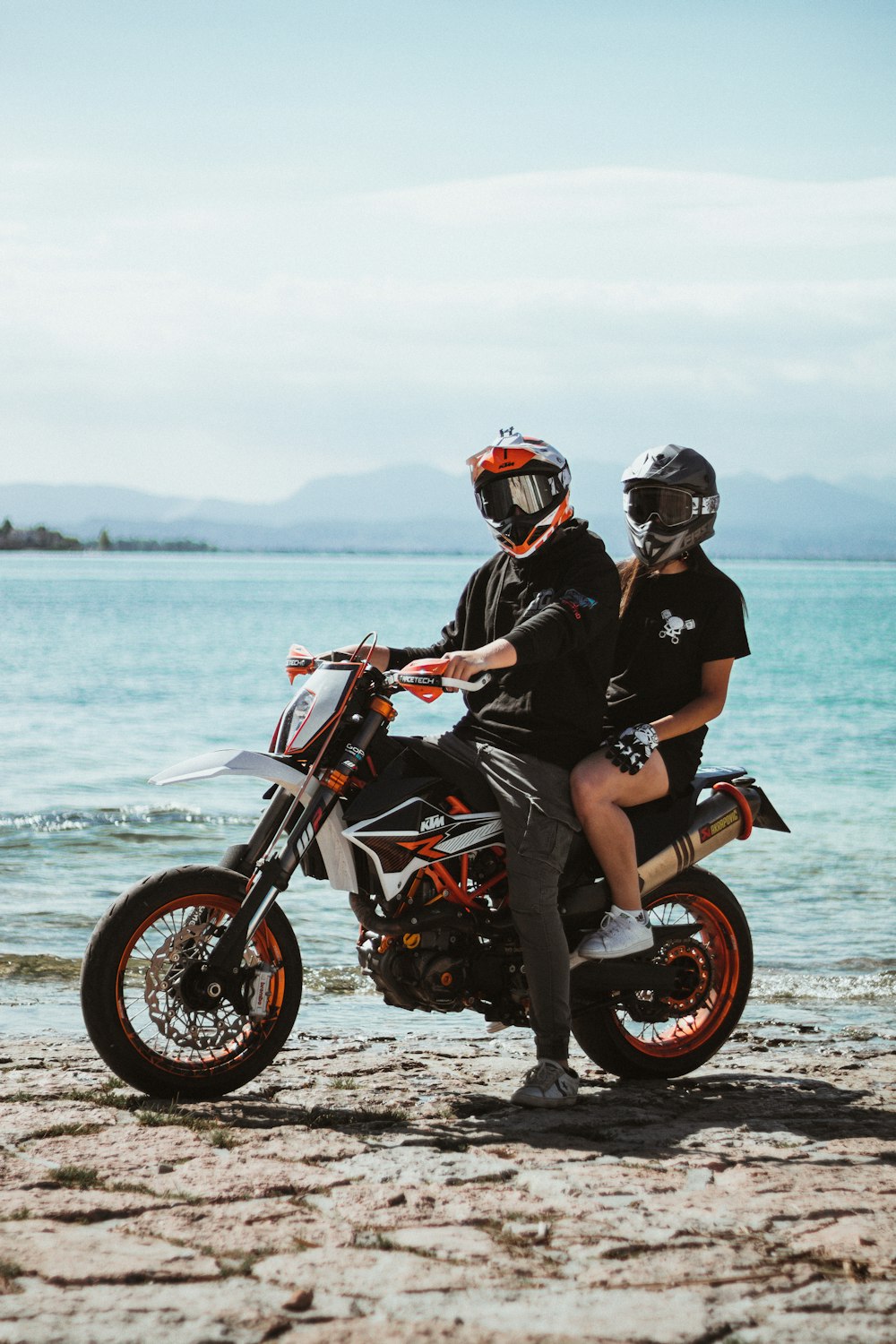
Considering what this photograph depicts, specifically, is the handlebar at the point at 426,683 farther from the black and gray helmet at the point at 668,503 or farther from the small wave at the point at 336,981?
the small wave at the point at 336,981

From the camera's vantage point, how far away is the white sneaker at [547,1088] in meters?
5.56

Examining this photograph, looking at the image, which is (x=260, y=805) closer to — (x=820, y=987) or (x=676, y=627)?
(x=820, y=987)

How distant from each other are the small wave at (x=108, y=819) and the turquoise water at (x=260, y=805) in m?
0.03

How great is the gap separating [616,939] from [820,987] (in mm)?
3431

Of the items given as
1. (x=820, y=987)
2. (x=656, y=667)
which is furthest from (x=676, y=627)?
(x=820, y=987)

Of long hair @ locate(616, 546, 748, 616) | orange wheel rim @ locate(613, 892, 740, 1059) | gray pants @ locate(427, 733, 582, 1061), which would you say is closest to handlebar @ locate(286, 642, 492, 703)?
gray pants @ locate(427, 733, 582, 1061)

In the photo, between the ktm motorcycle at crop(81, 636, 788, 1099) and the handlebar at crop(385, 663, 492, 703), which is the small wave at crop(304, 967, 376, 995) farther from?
the handlebar at crop(385, 663, 492, 703)

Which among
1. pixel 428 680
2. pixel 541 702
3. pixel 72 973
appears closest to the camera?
pixel 428 680

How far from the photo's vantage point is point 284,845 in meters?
5.42

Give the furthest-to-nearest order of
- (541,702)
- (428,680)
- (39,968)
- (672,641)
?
(39,968) → (672,641) → (541,702) → (428,680)

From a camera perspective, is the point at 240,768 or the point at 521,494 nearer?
the point at 240,768

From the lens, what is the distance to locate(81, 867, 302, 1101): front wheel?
208 inches

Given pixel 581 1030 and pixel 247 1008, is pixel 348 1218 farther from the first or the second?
pixel 581 1030

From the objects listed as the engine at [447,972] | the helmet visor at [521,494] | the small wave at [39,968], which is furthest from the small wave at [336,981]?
the helmet visor at [521,494]
